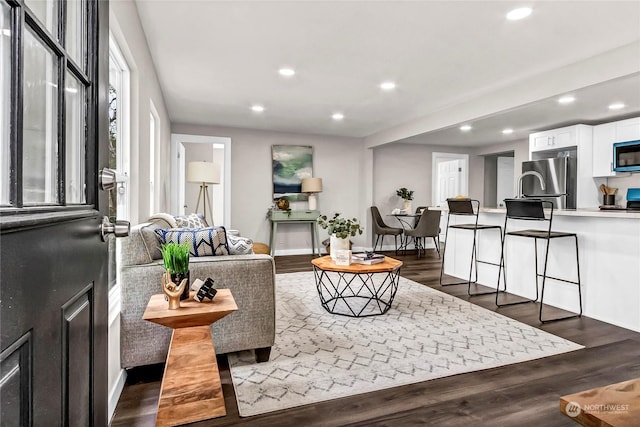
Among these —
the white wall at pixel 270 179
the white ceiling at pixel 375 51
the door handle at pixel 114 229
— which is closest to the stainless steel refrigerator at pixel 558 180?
the white ceiling at pixel 375 51

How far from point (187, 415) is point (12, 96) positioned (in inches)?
65.1

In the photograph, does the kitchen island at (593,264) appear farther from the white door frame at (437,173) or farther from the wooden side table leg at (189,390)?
the white door frame at (437,173)

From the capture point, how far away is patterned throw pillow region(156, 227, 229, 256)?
7.36 ft

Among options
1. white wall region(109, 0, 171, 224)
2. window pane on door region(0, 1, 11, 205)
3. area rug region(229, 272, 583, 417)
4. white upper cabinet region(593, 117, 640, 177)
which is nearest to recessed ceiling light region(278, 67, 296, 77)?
white wall region(109, 0, 171, 224)

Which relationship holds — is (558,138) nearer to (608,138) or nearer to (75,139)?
(608,138)

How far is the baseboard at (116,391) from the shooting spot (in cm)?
176

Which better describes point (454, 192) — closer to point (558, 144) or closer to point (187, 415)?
point (558, 144)

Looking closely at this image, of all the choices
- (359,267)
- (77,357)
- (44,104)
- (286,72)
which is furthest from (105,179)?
(286,72)

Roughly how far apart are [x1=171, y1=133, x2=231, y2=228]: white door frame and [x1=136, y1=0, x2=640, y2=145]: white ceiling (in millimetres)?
1085

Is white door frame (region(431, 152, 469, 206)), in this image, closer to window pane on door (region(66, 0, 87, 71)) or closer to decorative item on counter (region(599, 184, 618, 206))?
decorative item on counter (region(599, 184, 618, 206))

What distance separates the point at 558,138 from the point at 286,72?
4671 millimetres

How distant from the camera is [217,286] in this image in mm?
2139

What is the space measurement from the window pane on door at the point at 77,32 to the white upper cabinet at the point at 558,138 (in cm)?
644

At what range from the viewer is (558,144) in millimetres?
5672
